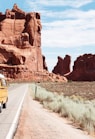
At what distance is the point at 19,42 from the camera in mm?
156750

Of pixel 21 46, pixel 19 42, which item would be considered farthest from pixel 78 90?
pixel 19 42

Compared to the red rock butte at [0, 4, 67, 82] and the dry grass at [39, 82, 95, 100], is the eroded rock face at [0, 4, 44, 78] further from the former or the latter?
the dry grass at [39, 82, 95, 100]

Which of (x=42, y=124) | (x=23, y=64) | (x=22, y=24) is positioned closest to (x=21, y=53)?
(x=23, y=64)

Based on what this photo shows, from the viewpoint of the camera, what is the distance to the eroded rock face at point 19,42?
145 m

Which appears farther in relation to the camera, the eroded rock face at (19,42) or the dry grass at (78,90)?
the eroded rock face at (19,42)

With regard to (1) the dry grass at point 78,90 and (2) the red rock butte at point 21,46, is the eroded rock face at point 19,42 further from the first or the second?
(1) the dry grass at point 78,90

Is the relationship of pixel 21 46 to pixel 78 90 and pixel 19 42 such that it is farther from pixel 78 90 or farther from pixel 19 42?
pixel 78 90

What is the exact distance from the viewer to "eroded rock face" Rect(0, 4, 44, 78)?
14538 centimetres

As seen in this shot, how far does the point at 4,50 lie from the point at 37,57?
19525 millimetres

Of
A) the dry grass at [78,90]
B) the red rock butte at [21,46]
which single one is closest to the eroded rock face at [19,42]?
the red rock butte at [21,46]

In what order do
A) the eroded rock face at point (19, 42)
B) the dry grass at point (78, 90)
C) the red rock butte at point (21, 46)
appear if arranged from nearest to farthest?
1. the dry grass at point (78, 90)
2. the red rock butte at point (21, 46)
3. the eroded rock face at point (19, 42)

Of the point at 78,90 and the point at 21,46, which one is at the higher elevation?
the point at 21,46

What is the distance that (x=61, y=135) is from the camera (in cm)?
1261

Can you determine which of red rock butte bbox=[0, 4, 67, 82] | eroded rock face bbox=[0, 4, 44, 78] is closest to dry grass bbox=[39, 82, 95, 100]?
red rock butte bbox=[0, 4, 67, 82]
